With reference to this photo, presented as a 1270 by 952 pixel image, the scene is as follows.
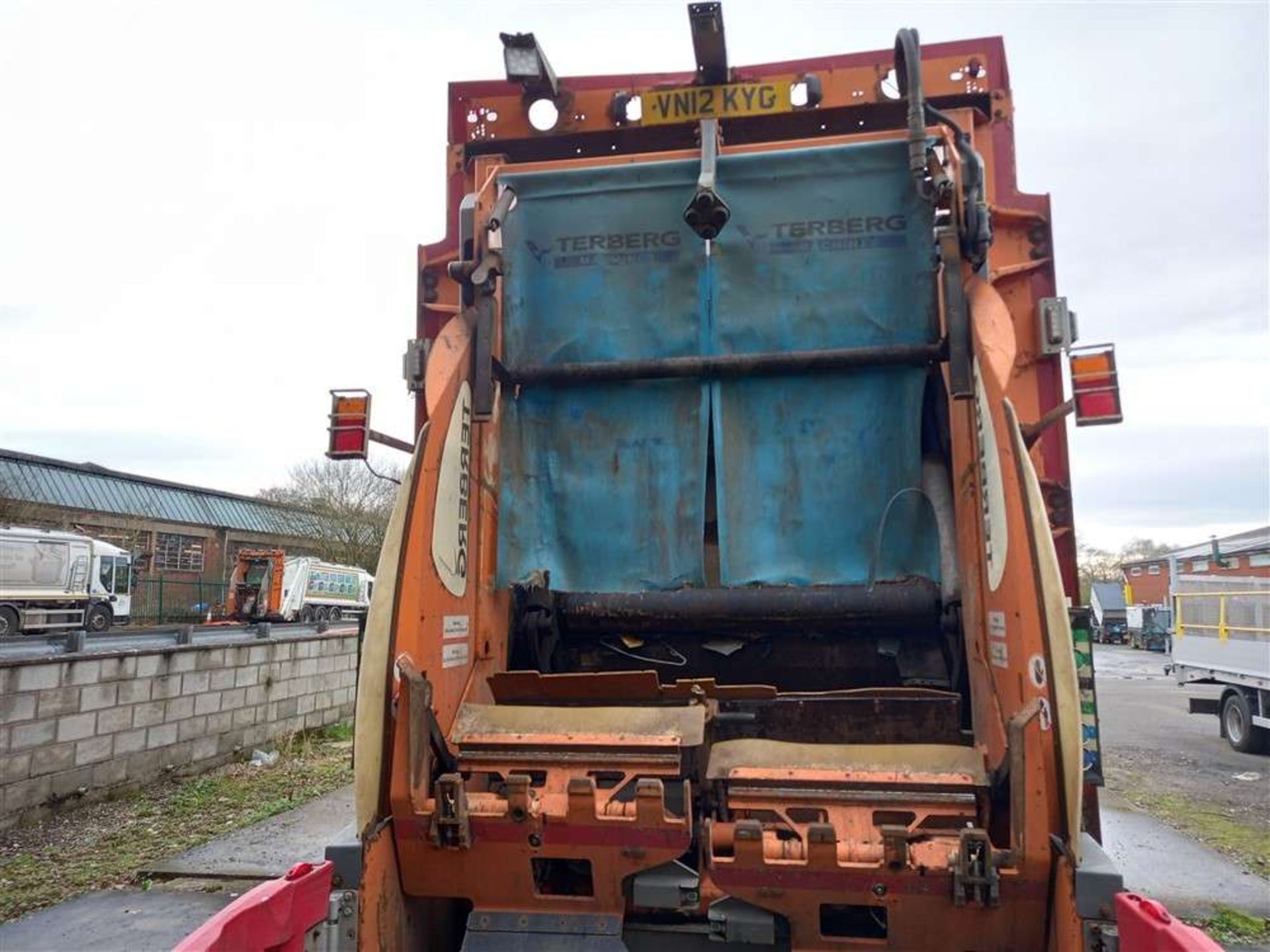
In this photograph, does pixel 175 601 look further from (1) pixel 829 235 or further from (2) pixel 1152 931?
(2) pixel 1152 931

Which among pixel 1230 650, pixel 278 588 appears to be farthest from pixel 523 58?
pixel 278 588

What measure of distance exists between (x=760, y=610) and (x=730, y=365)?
0.95 m

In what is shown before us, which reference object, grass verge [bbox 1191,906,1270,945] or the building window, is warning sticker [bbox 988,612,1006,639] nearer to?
grass verge [bbox 1191,906,1270,945]

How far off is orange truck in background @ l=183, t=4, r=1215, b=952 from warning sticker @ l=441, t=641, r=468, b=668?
3cm

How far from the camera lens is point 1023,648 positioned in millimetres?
2449

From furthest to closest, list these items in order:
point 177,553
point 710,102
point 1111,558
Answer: point 1111,558
point 177,553
point 710,102

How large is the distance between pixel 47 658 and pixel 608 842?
583 cm

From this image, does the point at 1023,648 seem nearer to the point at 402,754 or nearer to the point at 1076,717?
the point at 1076,717

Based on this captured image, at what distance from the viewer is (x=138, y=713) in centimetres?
741

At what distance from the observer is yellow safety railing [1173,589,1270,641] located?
1152cm

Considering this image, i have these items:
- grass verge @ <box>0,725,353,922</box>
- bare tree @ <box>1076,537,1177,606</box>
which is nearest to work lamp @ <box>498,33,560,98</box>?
grass verge @ <box>0,725,353,922</box>

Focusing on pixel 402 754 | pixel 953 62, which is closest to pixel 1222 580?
pixel 953 62

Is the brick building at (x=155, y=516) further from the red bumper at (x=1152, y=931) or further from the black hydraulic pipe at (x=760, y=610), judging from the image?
the red bumper at (x=1152, y=931)

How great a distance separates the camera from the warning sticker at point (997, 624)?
8.66 ft
